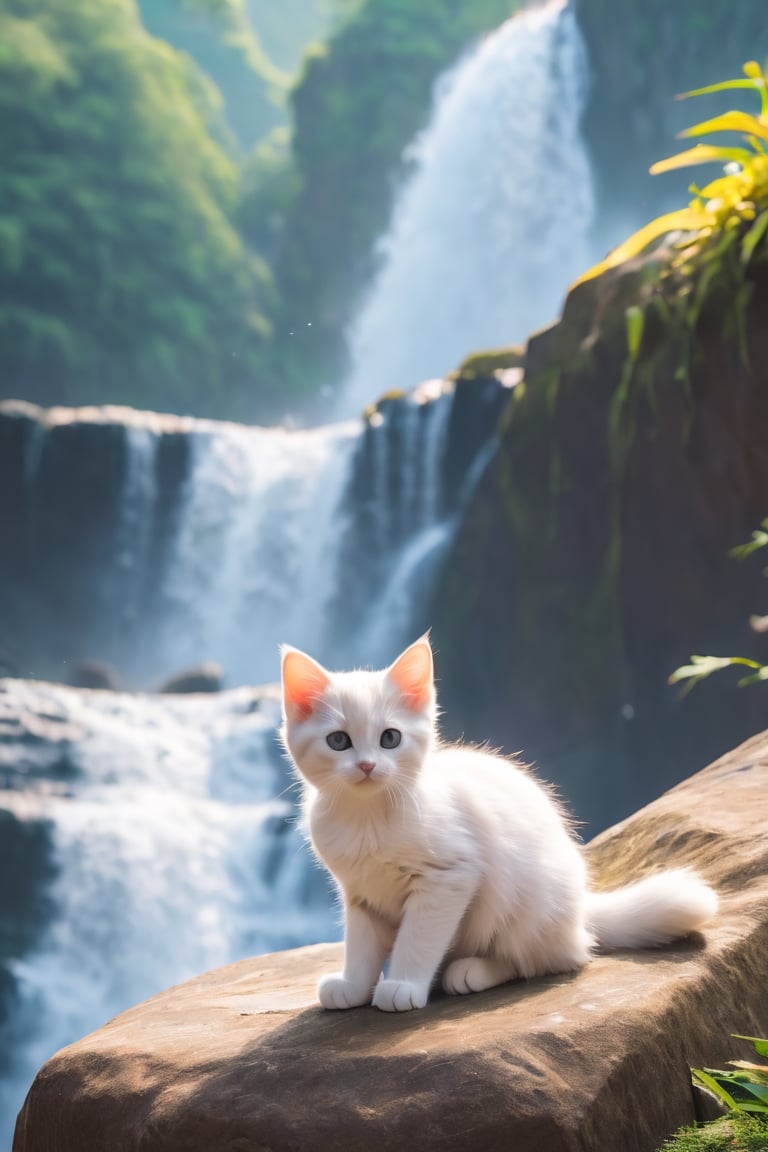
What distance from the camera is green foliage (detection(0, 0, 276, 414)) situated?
19.4m

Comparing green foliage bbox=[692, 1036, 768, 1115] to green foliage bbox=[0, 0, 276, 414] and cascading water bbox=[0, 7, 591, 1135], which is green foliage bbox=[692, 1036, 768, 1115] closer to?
cascading water bbox=[0, 7, 591, 1135]

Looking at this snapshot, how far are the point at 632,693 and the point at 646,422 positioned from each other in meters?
1.94

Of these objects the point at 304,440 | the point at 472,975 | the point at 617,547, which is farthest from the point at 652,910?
the point at 304,440

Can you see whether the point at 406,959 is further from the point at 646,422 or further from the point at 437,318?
the point at 437,318

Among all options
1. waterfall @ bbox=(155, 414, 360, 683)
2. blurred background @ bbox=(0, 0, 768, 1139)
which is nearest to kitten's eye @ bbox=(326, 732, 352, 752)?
blurred background @ bbox=(0, 0, 768, 1139)

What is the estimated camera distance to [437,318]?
70.9 ft

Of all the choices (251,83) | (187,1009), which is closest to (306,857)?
(187,1009)

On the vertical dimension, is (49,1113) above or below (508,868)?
below

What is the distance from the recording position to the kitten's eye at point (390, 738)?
6.31 feet

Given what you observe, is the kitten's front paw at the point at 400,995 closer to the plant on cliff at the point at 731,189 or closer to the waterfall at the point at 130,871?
the plant on cliff at the point at 731,189

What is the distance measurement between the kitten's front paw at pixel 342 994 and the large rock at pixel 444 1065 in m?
0.04

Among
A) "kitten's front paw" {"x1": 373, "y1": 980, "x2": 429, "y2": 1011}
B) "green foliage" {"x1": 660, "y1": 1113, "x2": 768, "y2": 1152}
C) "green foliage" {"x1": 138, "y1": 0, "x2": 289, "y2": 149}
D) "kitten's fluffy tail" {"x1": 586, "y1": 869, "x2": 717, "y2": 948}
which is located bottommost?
"green foliage" {"x1": 660, "y1": 1113, "x2": 768, "y2": 1152}

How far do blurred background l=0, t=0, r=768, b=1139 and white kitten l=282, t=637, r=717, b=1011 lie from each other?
3.74 metres

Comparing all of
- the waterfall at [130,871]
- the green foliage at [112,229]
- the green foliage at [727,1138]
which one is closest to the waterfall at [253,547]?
the waterfall at [130,871]
